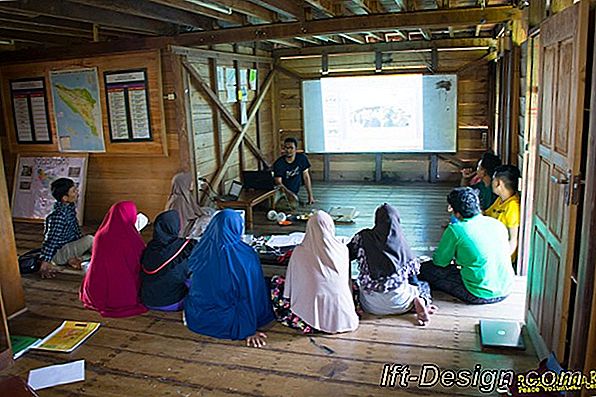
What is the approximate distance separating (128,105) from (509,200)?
423cm

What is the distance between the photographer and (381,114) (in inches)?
328

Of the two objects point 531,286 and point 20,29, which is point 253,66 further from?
point 531,286

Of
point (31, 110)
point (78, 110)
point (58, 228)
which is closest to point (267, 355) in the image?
point (58, 228)

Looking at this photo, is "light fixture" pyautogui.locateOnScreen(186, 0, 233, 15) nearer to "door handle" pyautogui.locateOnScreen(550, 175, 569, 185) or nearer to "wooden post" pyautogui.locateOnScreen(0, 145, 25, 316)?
"wooden post" pyautogui.locateOnScreen(0, 145, 25, 316)

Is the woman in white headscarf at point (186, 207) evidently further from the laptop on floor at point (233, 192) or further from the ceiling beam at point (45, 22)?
the ceiling beam at point (45, 22)

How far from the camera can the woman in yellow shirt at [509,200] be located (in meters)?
4.04

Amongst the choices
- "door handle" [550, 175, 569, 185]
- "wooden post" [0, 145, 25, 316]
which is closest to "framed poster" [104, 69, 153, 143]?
"wooden post" [0, 145, 25, 316]

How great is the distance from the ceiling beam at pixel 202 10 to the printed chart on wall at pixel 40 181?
258cm

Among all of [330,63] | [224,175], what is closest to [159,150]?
[224,175]

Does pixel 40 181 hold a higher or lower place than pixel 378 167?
higher

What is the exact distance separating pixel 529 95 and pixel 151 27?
154 inches

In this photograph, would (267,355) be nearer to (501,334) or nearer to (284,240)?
(501,334)

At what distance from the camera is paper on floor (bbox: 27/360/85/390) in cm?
277

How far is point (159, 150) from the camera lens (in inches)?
228
